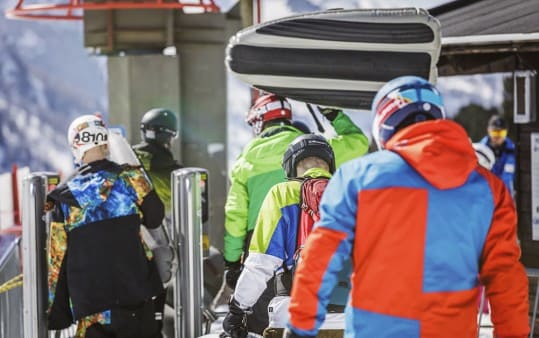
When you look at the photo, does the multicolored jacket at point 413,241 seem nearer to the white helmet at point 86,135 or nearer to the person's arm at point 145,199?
the person's arm at point 145,199

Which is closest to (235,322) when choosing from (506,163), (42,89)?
(506,163)

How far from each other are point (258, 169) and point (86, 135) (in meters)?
1.19

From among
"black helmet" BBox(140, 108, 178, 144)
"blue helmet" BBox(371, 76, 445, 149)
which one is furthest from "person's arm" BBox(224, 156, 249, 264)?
"blue helmet" BBox(371, 76, 445, 149)

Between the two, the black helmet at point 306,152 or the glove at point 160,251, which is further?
the glove at point 160,251

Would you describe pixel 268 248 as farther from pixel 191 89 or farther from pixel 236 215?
pixel 191 89

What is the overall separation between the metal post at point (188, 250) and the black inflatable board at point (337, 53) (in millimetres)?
842

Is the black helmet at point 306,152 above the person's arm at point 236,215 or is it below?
above

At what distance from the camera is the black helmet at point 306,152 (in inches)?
192

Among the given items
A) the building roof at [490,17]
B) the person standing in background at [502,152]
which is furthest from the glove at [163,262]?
the person standing in background at [502,152]

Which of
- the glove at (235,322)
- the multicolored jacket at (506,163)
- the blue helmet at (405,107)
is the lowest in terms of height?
the glove at (235,322)

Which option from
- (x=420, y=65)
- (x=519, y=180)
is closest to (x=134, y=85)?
(x=519, y=180)

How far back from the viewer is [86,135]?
5.52 meters

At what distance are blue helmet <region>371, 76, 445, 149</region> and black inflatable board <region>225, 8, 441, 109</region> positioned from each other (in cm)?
145

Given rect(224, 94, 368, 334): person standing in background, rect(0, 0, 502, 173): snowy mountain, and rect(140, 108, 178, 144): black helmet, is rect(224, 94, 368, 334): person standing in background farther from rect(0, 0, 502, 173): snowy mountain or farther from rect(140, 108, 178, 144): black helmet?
rect(0, 0, 502, 173): snowy mountain
